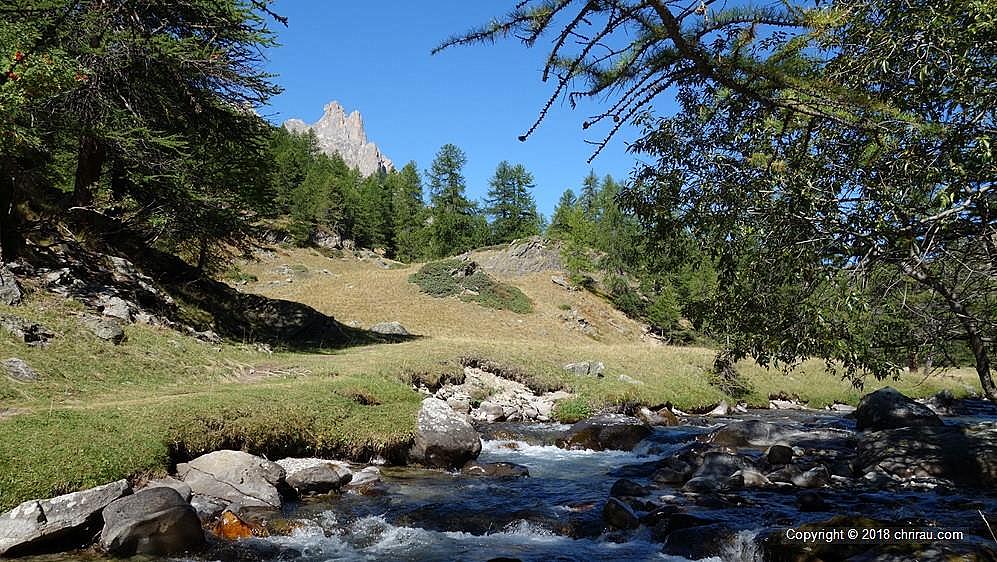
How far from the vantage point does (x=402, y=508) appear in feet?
30.7

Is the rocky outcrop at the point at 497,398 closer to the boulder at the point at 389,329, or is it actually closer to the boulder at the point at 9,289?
the boulder at the point at 389,329

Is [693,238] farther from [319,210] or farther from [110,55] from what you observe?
[319,210]

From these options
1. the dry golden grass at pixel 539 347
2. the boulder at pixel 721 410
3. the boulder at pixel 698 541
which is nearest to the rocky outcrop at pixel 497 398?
the dry golden grass at pixel 539 347

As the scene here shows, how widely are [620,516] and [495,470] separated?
3.98 m

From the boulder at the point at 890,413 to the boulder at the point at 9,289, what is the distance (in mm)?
22877

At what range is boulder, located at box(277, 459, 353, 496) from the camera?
977 cm

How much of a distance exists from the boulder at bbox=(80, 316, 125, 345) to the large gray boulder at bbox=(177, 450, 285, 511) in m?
7.34

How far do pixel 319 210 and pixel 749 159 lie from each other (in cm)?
7590

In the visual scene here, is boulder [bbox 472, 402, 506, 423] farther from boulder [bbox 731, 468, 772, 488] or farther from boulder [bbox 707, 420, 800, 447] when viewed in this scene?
boulder [bbox 731, 468, 772, 488]

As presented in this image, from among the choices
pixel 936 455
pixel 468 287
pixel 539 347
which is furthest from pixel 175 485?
pixel 468 287

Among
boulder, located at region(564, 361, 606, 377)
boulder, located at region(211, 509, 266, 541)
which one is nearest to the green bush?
boulder, located at region(564, 361, 606, 377)

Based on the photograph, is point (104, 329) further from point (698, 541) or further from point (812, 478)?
point (812, 478)

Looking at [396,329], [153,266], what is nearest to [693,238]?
[153,266]

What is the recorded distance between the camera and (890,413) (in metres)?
16.0
